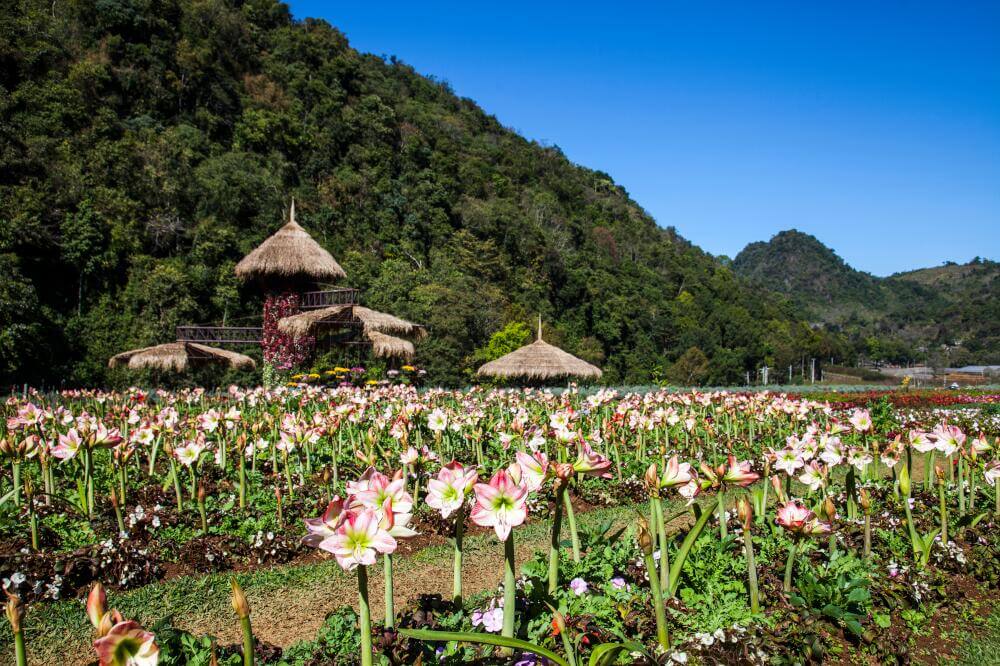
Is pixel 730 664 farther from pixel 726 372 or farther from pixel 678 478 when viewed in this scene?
pixel 726 372

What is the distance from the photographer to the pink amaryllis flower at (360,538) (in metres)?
1.55

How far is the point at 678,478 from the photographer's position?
7.18 ft

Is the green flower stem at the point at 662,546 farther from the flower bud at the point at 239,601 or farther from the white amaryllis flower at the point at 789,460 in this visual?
the flower bud at the point at 239,601

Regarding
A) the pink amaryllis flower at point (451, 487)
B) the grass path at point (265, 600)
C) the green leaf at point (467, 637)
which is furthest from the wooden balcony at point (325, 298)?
the green leaf at point (467, 637)

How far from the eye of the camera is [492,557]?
484 centimetres

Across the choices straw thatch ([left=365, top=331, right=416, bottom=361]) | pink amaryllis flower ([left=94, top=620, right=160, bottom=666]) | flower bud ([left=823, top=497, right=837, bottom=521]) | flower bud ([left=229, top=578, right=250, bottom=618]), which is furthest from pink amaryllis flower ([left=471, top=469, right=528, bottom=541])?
straw thatch ([left=365, top=331, right=416, bottom=361])

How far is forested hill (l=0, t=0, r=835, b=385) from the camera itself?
2248 cm

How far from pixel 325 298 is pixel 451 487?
19.3 meters

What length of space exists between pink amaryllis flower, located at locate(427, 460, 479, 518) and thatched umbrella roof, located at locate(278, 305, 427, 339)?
16.2 metres

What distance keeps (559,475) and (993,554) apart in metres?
3.47

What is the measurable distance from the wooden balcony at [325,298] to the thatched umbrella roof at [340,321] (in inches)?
18.0

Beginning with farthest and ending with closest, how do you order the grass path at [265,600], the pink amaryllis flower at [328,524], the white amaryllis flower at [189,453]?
the white amaryllis flower at [189,453] → the grass path at [265,600] → the pink amaryllis flower at [328,524]

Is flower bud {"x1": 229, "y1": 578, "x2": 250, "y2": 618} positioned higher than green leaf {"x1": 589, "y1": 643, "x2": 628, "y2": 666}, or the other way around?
flower bud {"x1": 229, "y1": 578, "x2": 250, "y2": 618}

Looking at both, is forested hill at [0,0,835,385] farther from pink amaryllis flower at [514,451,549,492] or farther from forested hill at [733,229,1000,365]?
forested hill at [733,229,1000,365]
